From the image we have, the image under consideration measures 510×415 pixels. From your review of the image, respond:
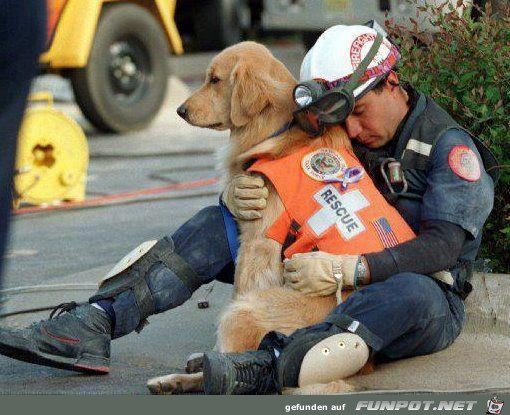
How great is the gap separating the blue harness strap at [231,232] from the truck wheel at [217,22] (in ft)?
38.7

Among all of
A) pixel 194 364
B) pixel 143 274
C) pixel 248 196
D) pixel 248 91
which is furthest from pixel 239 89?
pixel 194 364

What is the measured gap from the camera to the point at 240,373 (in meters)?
4.26

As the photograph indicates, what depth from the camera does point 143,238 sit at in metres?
7.87

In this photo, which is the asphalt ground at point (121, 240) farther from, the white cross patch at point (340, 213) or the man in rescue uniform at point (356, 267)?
the white cross patch at point (340, 213)

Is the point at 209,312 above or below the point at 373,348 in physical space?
below

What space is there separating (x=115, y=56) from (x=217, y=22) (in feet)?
15.6

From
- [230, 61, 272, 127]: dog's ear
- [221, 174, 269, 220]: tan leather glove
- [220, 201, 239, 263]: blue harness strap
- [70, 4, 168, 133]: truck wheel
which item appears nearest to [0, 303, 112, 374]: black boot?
[220, 201, 239, 263]: blue harness strap

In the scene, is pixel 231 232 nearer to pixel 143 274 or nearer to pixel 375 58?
pixel 143 274

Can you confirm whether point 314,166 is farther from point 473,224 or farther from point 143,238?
point 143,238

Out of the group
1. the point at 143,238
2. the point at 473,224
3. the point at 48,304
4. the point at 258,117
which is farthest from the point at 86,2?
the point at 473,224

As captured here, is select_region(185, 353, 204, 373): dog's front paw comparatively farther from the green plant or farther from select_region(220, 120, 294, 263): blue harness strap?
the green plant

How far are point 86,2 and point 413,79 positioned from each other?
621 cm

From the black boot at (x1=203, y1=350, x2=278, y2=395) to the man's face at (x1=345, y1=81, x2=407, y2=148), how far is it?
0.96 meters

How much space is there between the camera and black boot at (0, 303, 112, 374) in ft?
15.4
